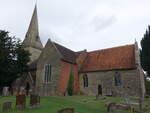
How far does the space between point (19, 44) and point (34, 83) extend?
8183 mm

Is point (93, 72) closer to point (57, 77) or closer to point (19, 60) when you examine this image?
point (57, 77)

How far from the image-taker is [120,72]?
83.3 feet

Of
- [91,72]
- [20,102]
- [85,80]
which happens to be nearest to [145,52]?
[91,72]

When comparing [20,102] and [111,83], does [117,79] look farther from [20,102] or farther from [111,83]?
[20,102]

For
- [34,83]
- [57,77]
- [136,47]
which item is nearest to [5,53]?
[34,83]

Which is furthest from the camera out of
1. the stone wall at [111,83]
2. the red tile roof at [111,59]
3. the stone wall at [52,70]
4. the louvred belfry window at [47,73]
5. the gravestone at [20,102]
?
the louvred belfry window at [47,73]

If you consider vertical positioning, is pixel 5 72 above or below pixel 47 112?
above

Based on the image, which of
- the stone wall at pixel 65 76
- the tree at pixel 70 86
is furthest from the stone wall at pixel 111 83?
the tree at pixel 70 86

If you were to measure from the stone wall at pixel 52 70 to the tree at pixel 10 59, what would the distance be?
12.3 ft

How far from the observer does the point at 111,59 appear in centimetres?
2809

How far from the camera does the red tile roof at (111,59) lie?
84.3 ft

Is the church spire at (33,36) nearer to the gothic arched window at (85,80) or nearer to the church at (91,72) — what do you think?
the church at (91,72)

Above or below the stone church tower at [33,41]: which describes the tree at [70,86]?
below

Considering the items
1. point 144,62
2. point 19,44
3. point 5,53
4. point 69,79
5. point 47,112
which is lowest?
point 47,112
